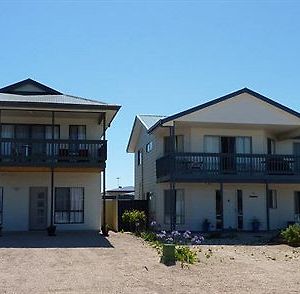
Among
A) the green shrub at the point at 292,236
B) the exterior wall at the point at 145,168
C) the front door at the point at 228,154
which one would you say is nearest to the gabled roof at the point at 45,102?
the exterior wall at the point at 145,168

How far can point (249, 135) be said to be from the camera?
28391 millimetres

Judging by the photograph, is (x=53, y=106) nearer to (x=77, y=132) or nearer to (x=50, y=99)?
(x=50, y=99)

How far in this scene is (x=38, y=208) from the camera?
2612 cm

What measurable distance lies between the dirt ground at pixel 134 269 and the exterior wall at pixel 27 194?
552 centimetres

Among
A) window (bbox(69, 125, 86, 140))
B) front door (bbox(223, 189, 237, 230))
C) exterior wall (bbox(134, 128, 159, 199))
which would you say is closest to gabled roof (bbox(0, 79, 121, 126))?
window (bbox(69, 125, 86, 140))

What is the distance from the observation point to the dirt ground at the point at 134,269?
11.5 meters

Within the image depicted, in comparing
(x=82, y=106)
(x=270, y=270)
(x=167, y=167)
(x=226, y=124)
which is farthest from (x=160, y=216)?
(x=270, y=270)

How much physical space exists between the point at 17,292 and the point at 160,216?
705 inches

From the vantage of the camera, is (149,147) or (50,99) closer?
(50,99)

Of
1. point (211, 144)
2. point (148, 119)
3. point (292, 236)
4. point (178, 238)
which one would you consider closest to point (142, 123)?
point (148, 119)

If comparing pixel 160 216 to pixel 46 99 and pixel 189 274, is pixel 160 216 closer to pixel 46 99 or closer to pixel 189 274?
pixel 46 99

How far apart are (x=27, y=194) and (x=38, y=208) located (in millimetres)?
896

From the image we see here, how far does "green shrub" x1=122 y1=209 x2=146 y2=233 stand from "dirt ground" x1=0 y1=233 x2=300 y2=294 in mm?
6467

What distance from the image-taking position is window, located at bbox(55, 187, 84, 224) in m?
26.0
